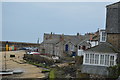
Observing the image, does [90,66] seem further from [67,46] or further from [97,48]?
[67,46]

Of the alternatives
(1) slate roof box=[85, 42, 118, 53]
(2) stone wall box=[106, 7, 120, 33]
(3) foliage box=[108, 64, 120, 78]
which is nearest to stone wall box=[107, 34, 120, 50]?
(2) stone wall box=[106, 7, 120, 33]

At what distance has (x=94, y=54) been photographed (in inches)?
673

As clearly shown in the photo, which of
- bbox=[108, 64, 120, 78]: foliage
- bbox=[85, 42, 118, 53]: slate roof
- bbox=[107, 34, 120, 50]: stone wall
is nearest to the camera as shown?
bbox=[108, 64, 120, 78]: foliage

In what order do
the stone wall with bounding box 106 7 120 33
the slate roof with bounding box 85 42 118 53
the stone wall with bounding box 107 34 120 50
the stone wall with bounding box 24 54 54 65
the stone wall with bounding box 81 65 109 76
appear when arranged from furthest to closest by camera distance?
the stone wall with bounding box 24 54 54 65
the stone wall with bounding box 106 7 120 33
the stone wall with bounding box 107 34 120 50
the slate roof with bounding box 85 42 118 53
the stone wall with bounding box 81 65 109 76

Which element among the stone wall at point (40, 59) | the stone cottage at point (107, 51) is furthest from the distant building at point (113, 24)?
the stone wall at point (40, 59)

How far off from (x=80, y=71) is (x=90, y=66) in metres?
1.16

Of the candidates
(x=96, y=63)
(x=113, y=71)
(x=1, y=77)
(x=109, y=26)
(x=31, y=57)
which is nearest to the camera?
(x=113, y=71)

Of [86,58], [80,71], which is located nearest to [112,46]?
[86,58]

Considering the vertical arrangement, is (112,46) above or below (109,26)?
below

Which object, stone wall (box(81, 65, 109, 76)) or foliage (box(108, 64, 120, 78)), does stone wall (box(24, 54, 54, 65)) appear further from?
foliage (box(108, 64, 120, 78))

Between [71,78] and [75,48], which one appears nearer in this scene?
[71,78]

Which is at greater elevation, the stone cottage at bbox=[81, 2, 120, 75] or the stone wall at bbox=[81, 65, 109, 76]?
the stone cottage at bbox=[81, 2, 120, 75]

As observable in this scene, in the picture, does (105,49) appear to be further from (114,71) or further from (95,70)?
(114,71)

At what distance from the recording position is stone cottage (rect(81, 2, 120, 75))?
16250 millimetres
